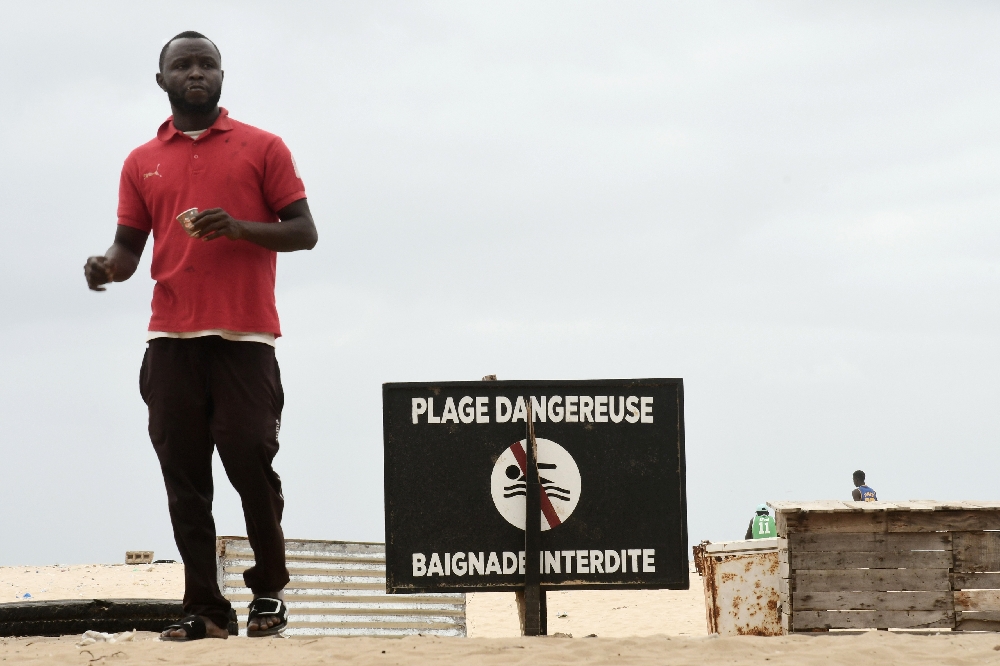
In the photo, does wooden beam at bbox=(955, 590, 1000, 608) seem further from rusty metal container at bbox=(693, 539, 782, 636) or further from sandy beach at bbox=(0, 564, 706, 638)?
sandy beach at bbox=(0, 564, 706, 638)

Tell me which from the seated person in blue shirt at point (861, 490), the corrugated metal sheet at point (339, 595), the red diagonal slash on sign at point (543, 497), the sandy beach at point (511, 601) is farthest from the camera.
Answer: the seated person in blue shirt at point (861, 490)

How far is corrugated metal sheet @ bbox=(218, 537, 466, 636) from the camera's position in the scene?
8.48 metres

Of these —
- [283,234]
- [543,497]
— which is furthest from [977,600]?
[283,234]

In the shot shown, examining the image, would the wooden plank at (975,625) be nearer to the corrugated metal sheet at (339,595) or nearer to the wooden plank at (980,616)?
the wooden plank at (980,616)

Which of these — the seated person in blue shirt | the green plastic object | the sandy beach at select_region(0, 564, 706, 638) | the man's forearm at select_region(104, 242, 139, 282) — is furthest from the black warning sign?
the seated person in blue shirt

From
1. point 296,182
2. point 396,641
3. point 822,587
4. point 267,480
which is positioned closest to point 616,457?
point 396,641

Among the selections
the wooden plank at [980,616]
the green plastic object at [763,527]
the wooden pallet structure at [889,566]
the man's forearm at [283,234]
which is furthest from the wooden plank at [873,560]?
the green plastic object at [763,527]

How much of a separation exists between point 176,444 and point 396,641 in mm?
1396

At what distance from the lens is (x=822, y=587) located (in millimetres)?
8039

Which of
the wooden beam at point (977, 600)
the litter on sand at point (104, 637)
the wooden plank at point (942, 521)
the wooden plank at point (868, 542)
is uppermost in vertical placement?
the wooden plank at point (942, 521)

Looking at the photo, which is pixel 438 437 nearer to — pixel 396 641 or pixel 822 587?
pixel 396 641

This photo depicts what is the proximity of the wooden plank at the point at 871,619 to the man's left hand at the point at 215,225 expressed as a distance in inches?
→ 220

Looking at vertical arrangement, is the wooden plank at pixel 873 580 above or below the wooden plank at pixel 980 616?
above

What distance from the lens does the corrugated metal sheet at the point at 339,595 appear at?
27.8 feet
